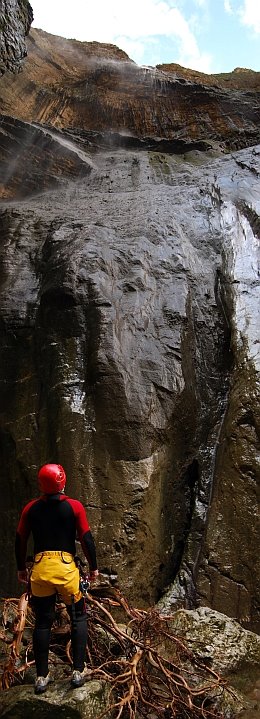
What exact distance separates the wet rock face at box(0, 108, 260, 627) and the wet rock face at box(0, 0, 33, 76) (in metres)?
3.46

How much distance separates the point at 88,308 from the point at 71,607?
3.76 m

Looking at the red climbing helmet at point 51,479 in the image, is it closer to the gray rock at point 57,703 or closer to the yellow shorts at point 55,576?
the yellow shorts at point 55,576

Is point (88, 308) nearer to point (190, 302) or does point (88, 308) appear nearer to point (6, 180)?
point (190, 302)

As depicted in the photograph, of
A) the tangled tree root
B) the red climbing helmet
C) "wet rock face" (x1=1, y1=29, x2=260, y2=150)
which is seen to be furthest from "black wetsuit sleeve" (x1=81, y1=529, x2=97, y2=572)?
"wet rock face" (x1=1, y1=29, x2=260, y2=150)

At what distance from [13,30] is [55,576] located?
1007 cm

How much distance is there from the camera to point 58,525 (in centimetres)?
366

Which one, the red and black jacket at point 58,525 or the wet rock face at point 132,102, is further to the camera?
the wet rock face at point 132,102

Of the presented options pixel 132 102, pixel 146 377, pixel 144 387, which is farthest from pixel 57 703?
pixel 132 102

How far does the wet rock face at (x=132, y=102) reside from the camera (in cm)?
1407

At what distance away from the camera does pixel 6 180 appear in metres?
12.0

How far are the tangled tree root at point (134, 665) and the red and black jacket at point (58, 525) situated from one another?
2.38 feet

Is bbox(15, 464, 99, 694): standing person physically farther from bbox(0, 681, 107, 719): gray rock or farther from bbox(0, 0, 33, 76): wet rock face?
bbox(0, 0, 33, 76): wet rock face

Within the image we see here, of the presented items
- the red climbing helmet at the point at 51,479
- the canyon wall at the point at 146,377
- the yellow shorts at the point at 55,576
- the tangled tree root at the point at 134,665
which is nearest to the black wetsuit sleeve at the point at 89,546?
the yellow shorts at the point at 55,576

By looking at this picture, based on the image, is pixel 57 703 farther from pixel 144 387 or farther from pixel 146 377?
pixel 146 377
